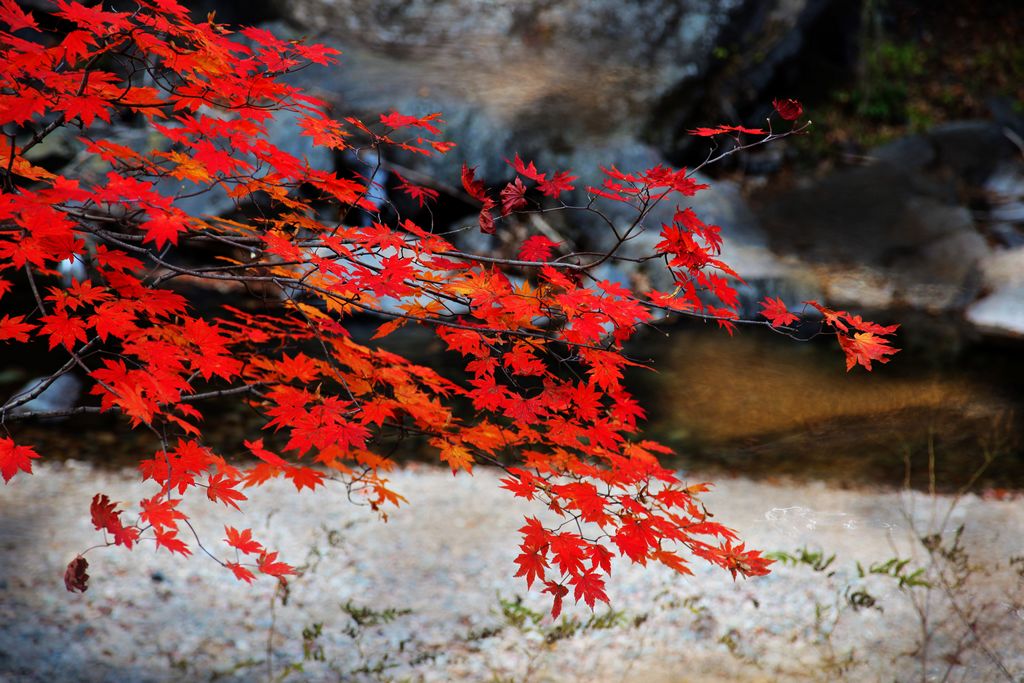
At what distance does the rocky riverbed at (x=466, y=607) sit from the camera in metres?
3.49

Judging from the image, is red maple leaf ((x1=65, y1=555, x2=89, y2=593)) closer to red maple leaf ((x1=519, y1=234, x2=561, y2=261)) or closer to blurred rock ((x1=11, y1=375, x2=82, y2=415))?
red maple leaf ((x1=519, y1=234, x2=561, y2=261))

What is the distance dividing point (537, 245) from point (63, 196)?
1.17m

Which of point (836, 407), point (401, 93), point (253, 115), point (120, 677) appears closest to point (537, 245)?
point (253, 115)

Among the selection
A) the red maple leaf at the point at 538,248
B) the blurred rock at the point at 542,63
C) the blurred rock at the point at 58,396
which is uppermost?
the red maple leaf at the point at 538,248

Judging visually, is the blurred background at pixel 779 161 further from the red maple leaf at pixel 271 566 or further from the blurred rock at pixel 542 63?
the red maple leaf at pixel 271 566

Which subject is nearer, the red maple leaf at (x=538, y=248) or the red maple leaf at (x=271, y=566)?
the red maple leaf at (x=538, y=248)

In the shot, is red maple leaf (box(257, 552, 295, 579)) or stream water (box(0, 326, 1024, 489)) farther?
stream water (box(0, 326, 1024, 489))

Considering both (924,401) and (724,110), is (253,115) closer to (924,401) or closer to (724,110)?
(924,401)

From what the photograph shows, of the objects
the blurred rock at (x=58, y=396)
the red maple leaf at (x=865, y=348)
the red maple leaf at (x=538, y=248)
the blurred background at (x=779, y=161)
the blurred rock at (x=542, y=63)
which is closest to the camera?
the red maple leaf at (x=865, y=348)

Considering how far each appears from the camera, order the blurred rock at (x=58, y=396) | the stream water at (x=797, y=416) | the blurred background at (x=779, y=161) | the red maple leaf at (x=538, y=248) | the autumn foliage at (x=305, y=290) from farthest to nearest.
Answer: the blurred background at (x=779, y=161), the blurred rock at (x=58, y=396), the stream water at (x=797, y=416), the red maple leaf at (x=538, y=248), the autumn foliage at (x=305, y=290)

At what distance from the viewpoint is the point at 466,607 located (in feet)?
13.2

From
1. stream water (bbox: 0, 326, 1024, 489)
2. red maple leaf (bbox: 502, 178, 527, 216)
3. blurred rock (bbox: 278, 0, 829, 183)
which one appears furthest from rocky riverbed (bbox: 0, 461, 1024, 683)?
blurred rock (bbox: 278, 0, 829, 183)

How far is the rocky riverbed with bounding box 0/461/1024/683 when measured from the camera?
3486mm

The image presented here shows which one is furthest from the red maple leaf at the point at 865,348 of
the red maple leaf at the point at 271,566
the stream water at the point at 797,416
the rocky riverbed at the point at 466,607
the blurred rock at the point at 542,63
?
the blurred rock at the point at 542,63
